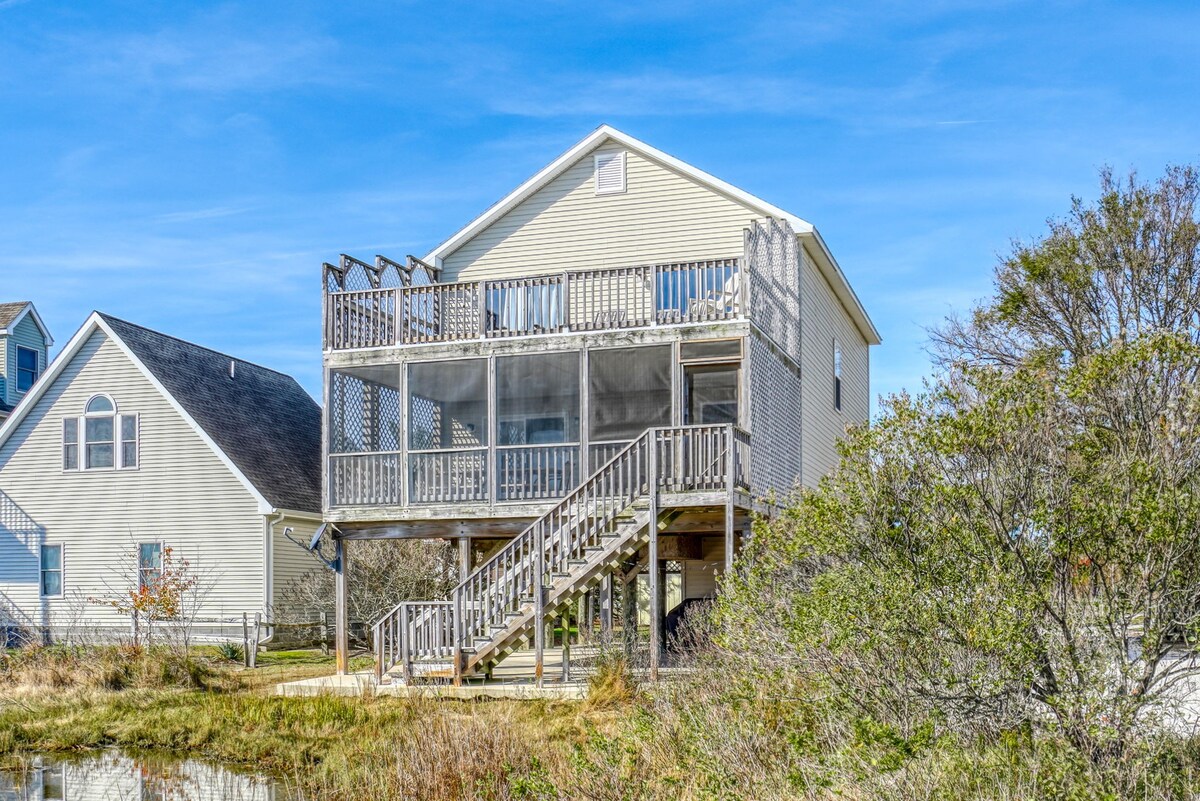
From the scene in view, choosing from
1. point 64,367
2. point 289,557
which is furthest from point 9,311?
point 289,557

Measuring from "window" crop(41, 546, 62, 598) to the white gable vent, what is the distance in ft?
50.2

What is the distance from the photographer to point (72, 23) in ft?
61.8

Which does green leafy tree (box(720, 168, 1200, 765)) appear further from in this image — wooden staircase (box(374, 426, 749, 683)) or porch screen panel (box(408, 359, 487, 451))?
porch screen panel (box(408, 359, 487, 451))

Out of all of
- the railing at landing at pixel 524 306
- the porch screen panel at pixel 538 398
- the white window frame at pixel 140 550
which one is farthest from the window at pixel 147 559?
the porch screen panel at pixel 538 398

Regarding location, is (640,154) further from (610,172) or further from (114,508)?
(114,508)

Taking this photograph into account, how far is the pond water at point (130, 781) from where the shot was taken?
508 inches

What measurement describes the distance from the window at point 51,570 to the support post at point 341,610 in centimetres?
1086

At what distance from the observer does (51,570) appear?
2906 cm

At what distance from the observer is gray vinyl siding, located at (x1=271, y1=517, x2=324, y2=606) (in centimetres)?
2759

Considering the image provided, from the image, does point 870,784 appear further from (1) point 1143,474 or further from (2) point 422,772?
(2) point 422,772

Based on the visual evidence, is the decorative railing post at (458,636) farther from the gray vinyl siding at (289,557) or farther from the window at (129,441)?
the window at (129,441)

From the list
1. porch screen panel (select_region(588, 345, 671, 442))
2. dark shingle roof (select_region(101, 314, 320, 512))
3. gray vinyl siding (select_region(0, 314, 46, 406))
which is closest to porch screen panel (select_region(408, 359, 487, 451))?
porch screen panel (select_region(588, 345, 671, 442))

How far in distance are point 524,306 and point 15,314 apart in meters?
21.6

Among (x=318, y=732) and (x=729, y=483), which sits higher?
(x=729, y=483)
